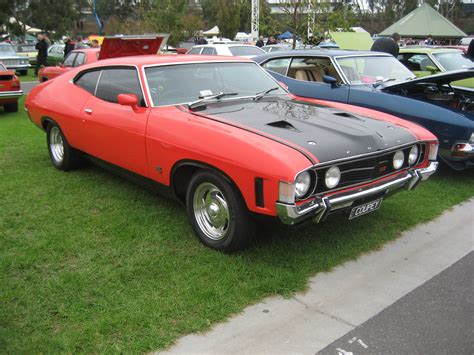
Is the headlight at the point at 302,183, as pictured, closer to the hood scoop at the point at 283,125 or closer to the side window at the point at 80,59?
the hood scoop at the point at 283,125

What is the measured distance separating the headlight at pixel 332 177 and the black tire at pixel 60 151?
3.57 meters

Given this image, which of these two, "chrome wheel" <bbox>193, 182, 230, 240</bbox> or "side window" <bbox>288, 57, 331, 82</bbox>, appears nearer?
"chrome wheel" <bbox>193, 182, 230, 240</bbox>

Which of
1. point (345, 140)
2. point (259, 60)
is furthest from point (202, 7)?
point (345, 140)

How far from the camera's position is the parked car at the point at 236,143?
127 inches

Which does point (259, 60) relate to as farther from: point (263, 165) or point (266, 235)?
point (263, 165)

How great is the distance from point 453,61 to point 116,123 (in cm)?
769

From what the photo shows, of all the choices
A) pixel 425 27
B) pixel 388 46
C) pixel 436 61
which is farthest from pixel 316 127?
pixel 425 27

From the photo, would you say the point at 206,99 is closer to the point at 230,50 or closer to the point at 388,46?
the point at 388,46

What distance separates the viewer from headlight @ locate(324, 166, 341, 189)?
3299mm

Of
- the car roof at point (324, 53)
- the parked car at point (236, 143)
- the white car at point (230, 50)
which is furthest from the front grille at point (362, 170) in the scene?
the white car at point (230, 50)

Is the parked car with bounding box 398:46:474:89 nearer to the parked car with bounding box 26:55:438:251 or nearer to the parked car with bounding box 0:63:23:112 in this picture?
the parked car with bounding box 26:55:438:251

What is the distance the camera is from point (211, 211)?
381 centimetres

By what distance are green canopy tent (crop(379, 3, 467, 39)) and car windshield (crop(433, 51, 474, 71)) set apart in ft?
56.5

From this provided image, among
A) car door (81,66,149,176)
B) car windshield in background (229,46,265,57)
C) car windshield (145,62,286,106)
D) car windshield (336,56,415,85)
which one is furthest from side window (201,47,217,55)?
car windshield (145,62,286,106)
